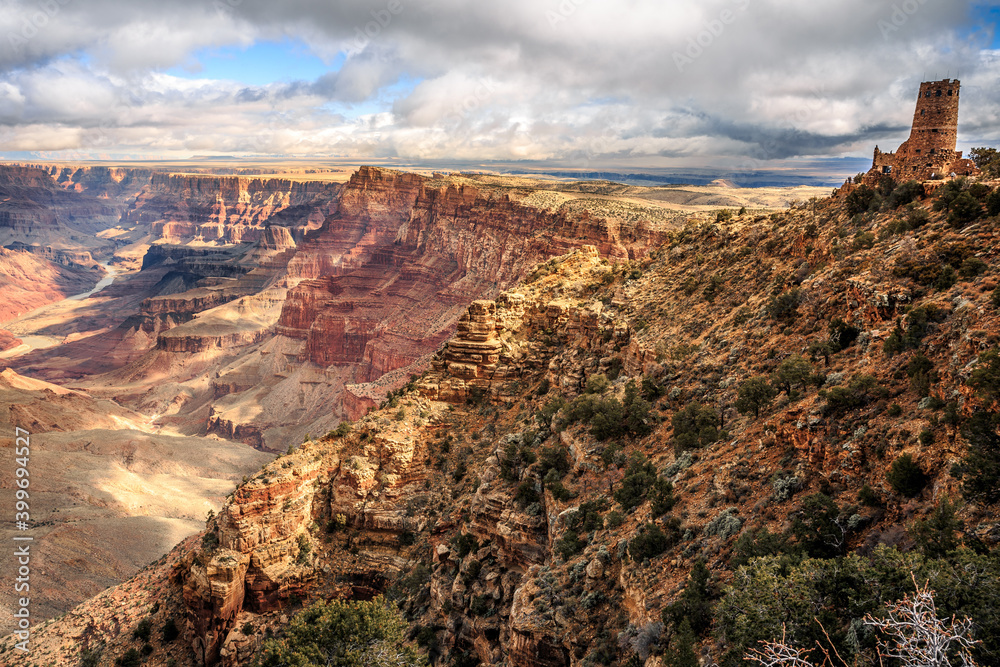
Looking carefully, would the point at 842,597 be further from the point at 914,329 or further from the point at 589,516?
the point at 589,516

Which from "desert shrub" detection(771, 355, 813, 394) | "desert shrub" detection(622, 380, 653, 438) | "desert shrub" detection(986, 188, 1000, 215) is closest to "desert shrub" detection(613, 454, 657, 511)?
"desert shrub" detection(622, 380, 653, 438)

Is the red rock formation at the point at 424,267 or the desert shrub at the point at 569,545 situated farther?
the red rock formation at the point at 424,267

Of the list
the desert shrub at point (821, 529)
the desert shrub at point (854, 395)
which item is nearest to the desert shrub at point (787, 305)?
the desert shrub at point (854, 395)

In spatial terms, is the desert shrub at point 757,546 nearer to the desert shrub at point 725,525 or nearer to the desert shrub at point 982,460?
the desert shrub at point 725,525

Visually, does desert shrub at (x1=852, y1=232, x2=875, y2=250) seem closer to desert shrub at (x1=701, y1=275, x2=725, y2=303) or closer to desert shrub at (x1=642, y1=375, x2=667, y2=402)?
desert shrub at (x1=701, y1=275, x2=725, y2=303)

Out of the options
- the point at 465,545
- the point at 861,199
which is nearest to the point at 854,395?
the point at 861,199

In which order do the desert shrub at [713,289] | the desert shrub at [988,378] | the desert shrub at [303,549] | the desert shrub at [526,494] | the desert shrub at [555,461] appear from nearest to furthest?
the desert shrub at [988,378] → the desert shrub at [526,494] → the desert shrub at [555,461] → the desert shrub at [713,289] → the desert shrub at [303,549]
